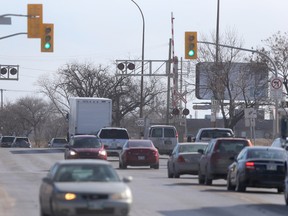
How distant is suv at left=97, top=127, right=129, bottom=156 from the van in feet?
18.3

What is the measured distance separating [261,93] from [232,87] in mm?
3168

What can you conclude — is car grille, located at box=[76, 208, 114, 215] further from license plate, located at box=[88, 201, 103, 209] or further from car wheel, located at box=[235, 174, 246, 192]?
car wheel, located at box=[235, 174, 246, 192]

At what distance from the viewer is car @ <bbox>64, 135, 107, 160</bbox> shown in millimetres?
40781

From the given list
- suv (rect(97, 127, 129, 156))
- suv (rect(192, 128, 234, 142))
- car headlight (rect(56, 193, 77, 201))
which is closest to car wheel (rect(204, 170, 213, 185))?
suv (rect(192, 128, 234, 142))

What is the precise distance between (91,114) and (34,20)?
72.7 feet

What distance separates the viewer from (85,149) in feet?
136

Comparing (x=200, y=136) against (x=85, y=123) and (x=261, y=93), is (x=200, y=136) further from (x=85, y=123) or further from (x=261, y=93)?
(x=261, y=93)

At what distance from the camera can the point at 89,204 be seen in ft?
52.6

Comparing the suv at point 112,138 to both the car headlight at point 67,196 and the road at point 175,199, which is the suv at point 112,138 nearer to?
the road at point 175,199

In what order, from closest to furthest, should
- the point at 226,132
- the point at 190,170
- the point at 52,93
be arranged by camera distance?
1. the point at 190,170
2. the point at 226,132
3. the point at 52,93

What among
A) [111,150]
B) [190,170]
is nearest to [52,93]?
[111,150]

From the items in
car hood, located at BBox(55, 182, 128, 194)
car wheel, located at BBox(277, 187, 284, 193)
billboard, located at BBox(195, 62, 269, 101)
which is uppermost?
billboard, located at BBox(195, 62, 269, 101)

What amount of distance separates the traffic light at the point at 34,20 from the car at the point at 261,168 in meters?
12.7

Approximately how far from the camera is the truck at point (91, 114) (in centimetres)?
5781
